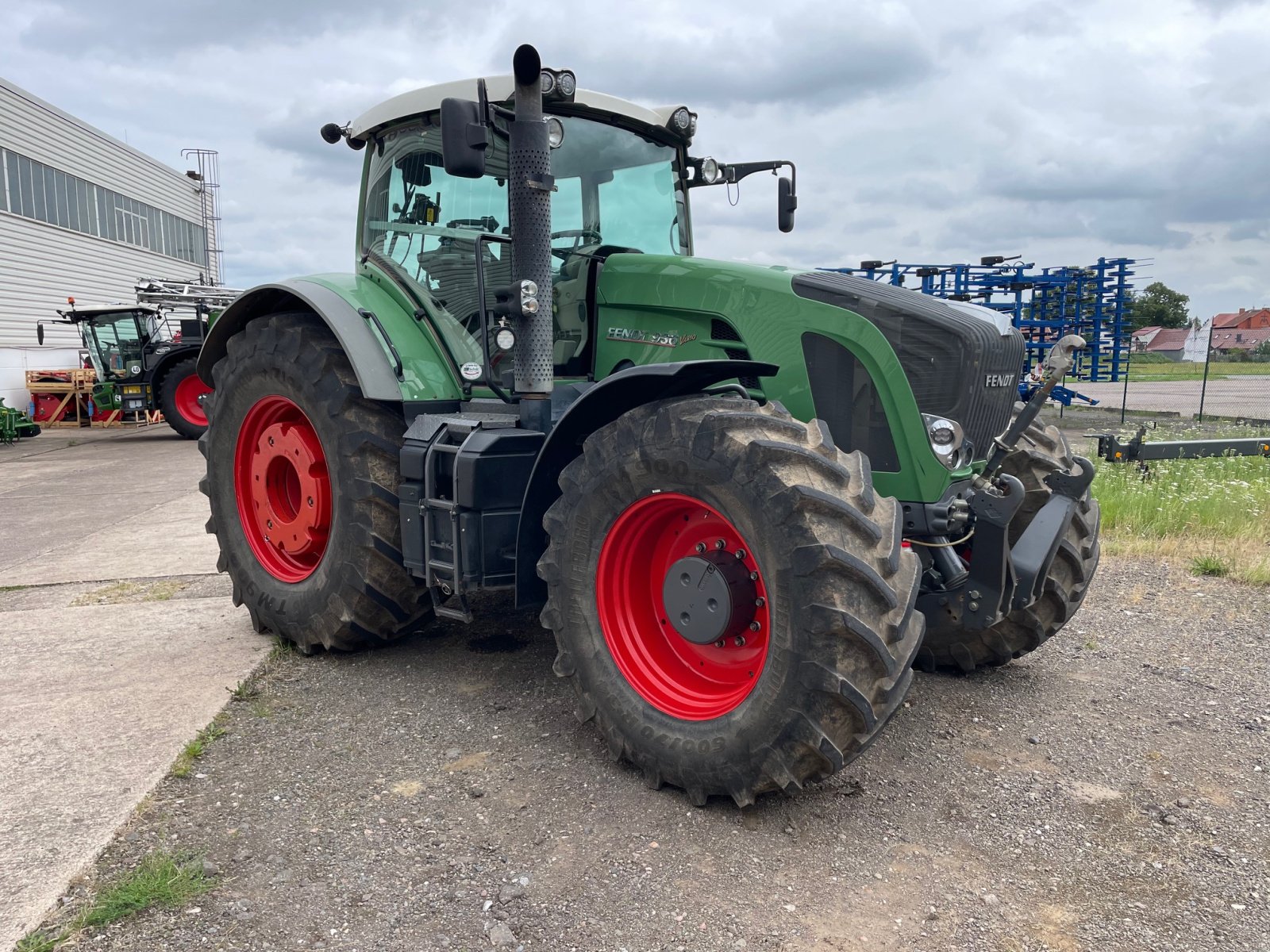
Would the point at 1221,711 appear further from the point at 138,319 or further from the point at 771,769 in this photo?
the point at 138,319

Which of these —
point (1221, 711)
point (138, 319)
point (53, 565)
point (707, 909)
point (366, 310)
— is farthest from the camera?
point (138, 319)

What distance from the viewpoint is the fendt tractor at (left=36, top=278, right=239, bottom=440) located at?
17.8 metres

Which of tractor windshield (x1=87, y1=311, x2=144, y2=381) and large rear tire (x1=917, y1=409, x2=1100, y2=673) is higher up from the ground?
tractor windshield (x1=87, y1=311, x2=144, y2=381)

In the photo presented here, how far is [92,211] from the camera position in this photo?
29469mm

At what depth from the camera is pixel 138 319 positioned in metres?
18.7

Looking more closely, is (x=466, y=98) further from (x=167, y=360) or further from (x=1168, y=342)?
(x=1168, y=342)

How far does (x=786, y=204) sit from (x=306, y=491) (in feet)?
9.11

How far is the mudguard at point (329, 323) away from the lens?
411cm

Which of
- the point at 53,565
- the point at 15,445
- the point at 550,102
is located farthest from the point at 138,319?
the point at 550,102

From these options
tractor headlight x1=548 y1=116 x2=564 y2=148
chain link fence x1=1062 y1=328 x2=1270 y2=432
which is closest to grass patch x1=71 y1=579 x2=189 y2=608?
tractor headlight x1=548 y1=116 x2=564 y2=148

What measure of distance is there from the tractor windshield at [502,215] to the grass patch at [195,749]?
179 cm

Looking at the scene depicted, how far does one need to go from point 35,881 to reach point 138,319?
725 inches

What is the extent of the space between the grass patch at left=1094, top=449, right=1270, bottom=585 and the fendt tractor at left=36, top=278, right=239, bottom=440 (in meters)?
15.6

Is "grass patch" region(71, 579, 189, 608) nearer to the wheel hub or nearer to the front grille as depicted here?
the wheel hub
